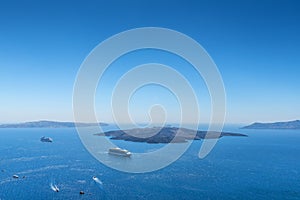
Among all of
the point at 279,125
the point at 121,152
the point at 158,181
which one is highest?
the point at 279,125

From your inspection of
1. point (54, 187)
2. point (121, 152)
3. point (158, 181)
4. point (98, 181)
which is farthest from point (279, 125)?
point (54, 187)

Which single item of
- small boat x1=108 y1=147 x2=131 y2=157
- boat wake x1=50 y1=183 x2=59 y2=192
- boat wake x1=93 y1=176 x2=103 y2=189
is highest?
small boat x1=108 y1=147 x2=131 y2=157

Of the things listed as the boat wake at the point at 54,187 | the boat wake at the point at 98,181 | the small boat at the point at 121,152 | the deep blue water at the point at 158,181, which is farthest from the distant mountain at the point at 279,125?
the boat wake at the point at 54,187

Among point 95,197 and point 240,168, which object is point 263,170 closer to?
point 240,168

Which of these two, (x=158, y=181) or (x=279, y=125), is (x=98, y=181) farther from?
(x=279, y=125)

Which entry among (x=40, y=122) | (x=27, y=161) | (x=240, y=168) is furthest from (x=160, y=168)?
(x=40, y=122)

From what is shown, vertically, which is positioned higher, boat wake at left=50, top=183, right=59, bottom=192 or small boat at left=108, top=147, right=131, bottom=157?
small boat at left=108, top=147, right=131, bottom=157

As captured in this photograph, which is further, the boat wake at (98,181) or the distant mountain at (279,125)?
the distant mountain at (279,125)

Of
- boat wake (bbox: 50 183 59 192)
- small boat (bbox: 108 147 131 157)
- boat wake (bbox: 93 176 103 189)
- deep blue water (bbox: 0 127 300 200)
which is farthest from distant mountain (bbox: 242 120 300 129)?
boat wake (bbox: 50 183 59 192)

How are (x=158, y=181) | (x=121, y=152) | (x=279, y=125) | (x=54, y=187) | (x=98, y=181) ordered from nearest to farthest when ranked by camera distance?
1. (x=54, y=187)
2. (x=98, y=181)
3. (x=158, y=181)
4. (x=121, y=152)
5. (x=279, y=125)

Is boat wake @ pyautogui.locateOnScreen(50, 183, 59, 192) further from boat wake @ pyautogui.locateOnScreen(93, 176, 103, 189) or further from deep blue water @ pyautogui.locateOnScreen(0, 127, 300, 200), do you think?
boat wake @ pyautogui.locateOnScreen(93, 176, 103, 189)

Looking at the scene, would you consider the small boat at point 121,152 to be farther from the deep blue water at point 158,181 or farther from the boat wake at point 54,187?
the boat wake at point 54,187

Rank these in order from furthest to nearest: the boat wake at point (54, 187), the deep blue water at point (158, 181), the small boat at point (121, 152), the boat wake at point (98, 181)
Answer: the small boat at point (121, 152), the boat wake at point (98, 181), the boat wake at point (54, 187), the deep blue water at point (158, 181)
